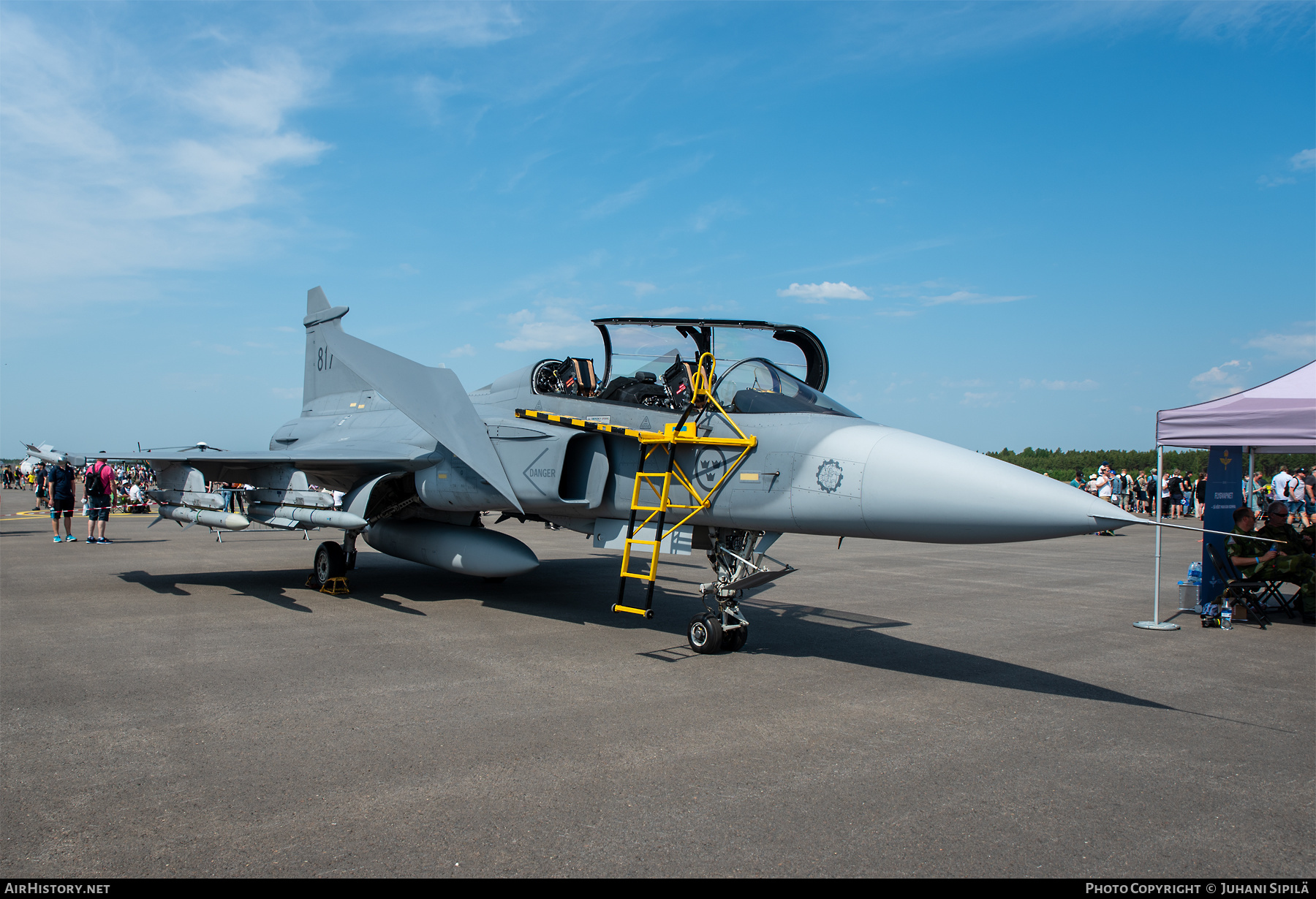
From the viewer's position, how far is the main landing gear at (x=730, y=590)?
21.9ft

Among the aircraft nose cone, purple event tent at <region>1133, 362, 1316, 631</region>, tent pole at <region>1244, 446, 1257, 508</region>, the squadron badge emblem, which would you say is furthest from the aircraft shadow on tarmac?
tent pole at <region>1244, 446, 1257, 508</region>

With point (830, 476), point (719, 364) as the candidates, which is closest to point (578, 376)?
point (719, 364)

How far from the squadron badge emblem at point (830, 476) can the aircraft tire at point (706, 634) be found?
1583mm

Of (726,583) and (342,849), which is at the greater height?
(726,583)

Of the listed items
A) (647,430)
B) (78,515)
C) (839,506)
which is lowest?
(78,515)

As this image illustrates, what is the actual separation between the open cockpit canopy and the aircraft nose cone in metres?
0.99

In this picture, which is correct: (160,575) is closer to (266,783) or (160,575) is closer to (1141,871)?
(266,783)

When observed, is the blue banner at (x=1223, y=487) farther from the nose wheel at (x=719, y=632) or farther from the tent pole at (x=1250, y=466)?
the nose wheel at (x=719, y=632)

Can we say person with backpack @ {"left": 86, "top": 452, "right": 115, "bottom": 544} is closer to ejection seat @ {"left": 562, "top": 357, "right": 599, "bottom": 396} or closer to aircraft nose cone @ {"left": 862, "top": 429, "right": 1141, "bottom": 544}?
ejection seat @ {"left": 562, "top": 357, "right": 599, "bottom": 396}

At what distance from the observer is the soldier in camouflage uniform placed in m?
8.91

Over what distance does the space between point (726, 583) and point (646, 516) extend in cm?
91

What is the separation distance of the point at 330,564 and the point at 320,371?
461 centimetres
